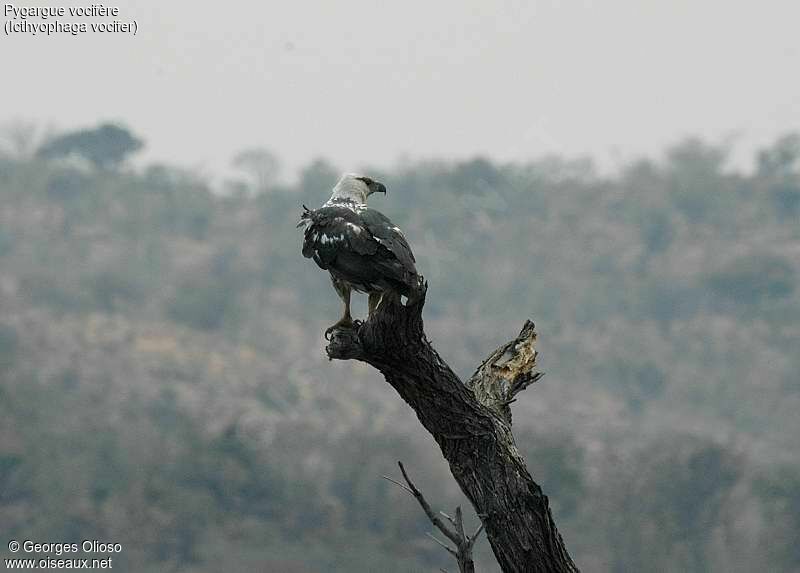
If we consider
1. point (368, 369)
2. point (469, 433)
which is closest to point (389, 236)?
point (469, 433)

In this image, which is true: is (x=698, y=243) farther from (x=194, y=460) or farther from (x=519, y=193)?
(x=194, y=460)

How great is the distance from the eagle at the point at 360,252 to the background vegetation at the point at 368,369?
49.9 ft

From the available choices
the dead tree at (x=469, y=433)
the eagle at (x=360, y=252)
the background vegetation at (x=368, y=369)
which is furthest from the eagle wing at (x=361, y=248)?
the background vegetation at (x=368, y=369)

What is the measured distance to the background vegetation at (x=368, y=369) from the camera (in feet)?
78.8

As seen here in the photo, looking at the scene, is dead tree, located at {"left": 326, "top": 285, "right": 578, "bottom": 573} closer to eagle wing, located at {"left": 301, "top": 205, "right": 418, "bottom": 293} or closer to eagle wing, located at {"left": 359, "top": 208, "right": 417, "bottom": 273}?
eagle wing, located at {"left": 301, "top": 205, "right": 418, "bottom": 293}

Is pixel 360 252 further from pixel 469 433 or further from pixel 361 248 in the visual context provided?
pixel 469 433

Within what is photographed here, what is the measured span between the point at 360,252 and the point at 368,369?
31.1 meters

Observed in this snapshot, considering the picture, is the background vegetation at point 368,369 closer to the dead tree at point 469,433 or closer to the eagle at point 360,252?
the eagle at point 360,252

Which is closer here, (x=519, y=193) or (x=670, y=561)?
(x=670, y=561)

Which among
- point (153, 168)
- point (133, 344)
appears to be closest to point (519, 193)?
point (153, 168)

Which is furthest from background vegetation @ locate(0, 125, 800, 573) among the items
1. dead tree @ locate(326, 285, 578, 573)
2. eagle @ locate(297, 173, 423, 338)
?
dead tree @ locate(326, 285, 578, 573)

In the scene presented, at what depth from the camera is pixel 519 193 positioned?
5503cm

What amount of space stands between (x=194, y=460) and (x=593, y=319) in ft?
78.7

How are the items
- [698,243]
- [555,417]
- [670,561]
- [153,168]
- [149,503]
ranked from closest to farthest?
[670,561]
[149,503]
[555,417]
[698,243]
[153,168]
